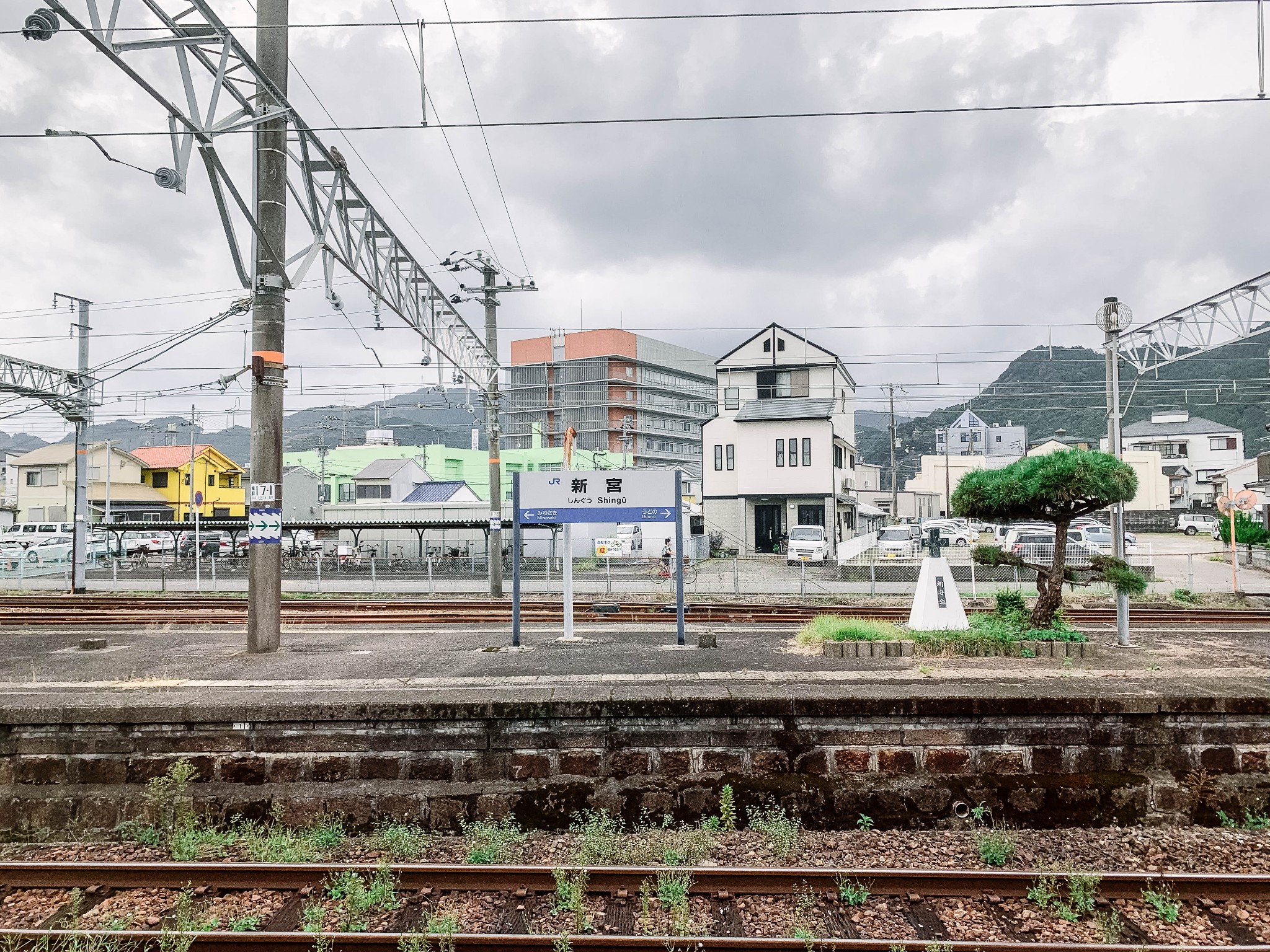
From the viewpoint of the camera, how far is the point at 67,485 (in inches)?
1914

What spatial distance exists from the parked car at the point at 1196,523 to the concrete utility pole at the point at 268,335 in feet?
152

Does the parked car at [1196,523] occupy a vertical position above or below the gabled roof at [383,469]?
below

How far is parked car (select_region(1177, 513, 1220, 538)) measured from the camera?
4175 centimetres

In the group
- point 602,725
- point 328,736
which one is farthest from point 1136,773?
point 328,736

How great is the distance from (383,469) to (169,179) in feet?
156

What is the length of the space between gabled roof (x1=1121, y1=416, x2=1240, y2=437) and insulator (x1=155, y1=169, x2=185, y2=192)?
76.1 meters

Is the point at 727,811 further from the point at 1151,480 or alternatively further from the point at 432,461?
the point at 432,461

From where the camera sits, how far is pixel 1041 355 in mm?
109625

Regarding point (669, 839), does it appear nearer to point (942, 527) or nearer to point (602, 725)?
point (602, 725)

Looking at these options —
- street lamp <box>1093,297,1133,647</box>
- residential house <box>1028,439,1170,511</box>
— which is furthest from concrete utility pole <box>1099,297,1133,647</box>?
residential house <box>1028,439,1170,511</box>

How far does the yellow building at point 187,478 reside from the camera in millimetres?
52688

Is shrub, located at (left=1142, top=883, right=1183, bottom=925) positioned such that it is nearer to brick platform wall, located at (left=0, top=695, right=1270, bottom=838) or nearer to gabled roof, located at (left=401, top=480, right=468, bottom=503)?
brick platform wall, located at (left=0, top=695, right=1270, bottom=838)

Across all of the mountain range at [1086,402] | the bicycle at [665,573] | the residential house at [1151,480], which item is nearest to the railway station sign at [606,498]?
the bicycle at [665,573]

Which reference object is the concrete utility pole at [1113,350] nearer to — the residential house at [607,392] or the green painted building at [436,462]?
the green painted building at [436,462]
